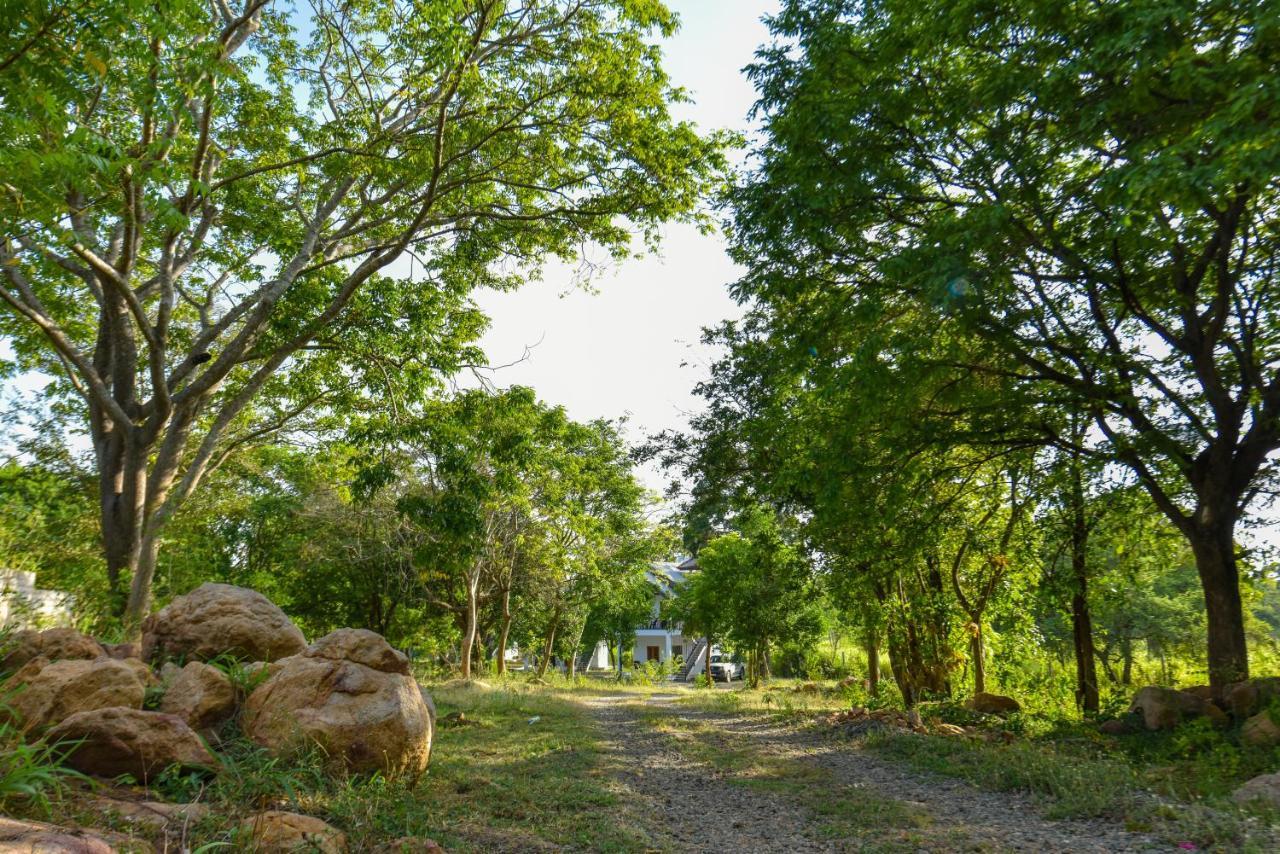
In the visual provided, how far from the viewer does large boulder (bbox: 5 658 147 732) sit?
15.8ft

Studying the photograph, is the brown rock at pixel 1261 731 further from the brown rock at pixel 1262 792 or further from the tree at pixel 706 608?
the tree at pixel 706 608

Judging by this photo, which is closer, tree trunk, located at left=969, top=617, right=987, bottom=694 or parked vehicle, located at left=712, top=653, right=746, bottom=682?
tree trunk, located at left=969, top=617, right=987, bottom=694

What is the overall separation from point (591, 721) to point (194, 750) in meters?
9.79

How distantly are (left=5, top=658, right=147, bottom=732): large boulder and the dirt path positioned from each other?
419 cm

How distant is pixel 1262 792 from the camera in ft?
17.4

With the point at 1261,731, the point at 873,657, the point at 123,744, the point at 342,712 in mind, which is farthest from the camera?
the point at 873,657

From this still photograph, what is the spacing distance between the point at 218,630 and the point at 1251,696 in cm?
1145

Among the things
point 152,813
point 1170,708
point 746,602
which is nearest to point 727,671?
point 746,602

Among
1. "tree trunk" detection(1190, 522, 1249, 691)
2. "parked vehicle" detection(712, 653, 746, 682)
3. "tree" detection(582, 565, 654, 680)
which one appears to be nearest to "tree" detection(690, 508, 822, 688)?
"tree" detection(582, 565, 654, 680)

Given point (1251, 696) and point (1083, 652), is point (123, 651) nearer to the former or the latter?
point (1251, 696)

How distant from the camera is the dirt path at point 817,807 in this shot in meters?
5.30

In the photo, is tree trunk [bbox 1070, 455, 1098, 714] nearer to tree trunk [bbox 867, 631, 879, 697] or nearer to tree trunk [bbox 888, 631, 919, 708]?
tree trunk [bbox 888, 631, 919, 708]

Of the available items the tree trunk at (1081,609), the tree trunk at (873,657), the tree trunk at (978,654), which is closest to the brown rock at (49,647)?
the tree trunk at (1081,609)

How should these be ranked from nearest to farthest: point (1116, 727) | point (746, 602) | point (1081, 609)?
point (1116, 727)
point (1081, 609)
point (746, 602)
